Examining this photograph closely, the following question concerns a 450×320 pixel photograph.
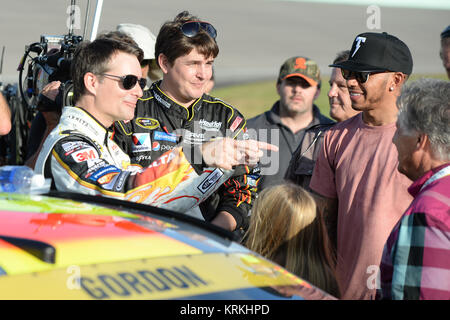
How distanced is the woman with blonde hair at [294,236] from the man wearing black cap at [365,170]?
1.54 feet

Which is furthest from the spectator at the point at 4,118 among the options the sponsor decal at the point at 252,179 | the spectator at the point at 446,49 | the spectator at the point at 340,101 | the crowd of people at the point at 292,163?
the spectator at the point at 446,49

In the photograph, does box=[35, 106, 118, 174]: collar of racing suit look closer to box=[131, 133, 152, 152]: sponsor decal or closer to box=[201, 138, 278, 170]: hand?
box=[131, 133, 152, 152]: sponsor decal

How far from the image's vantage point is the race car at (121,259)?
1.40 metres

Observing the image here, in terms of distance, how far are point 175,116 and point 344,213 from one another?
1.02 m

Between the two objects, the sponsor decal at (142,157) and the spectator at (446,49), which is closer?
the sponsor decal at (142,157)

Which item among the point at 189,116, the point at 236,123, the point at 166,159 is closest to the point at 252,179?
the point at 236,123

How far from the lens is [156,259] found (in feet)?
5.01

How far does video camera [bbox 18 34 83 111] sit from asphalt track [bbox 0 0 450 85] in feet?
31.1

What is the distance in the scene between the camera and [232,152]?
2191 mm

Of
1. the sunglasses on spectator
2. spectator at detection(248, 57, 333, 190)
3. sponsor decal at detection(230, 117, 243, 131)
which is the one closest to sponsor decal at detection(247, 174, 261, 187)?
sponsor decal at detection(230, 117, 243, 131)

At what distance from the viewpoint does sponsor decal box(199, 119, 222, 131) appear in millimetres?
3260

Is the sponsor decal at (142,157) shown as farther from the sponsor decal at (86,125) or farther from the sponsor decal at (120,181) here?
the sponsor decal at (120,181)

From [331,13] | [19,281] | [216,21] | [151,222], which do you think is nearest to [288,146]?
[151,222]

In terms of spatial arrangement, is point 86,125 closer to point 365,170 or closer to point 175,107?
point 175,107
